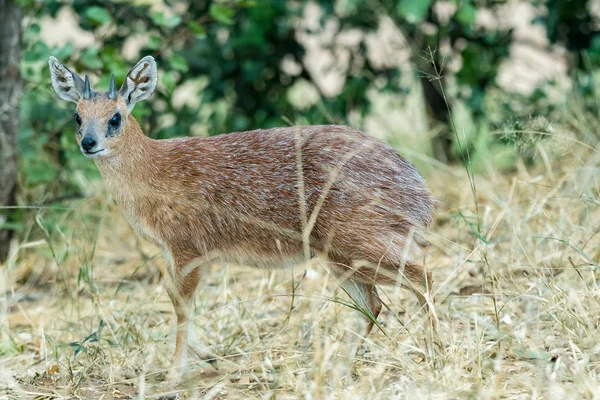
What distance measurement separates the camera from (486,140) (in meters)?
7.14

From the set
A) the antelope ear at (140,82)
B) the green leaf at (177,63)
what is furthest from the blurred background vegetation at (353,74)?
the antelope ear at (140,82)

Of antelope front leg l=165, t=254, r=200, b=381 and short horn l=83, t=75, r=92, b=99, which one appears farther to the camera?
short horn l=83, t=75, r=92, b=99

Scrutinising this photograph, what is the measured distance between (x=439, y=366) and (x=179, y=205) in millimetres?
1527

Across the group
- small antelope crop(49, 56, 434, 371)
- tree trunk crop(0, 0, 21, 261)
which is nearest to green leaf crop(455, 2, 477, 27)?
small antelope crop(49, 56, 434, 371)

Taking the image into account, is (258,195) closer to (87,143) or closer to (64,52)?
(87,143)

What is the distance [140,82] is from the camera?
14.5 ft

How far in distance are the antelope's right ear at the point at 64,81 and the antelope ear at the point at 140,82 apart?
0.22 meters

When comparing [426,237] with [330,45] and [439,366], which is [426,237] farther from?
[330,45]

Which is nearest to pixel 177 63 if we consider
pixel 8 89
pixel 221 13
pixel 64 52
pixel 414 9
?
pixel 221 13

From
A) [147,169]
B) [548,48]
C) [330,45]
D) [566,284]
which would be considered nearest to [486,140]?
[548,48]

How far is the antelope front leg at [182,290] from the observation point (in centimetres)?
416

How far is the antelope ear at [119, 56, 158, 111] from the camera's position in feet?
14.3

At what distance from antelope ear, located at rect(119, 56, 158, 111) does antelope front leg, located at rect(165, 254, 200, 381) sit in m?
0.83

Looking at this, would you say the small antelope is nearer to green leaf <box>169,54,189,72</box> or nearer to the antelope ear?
the antelope ear
